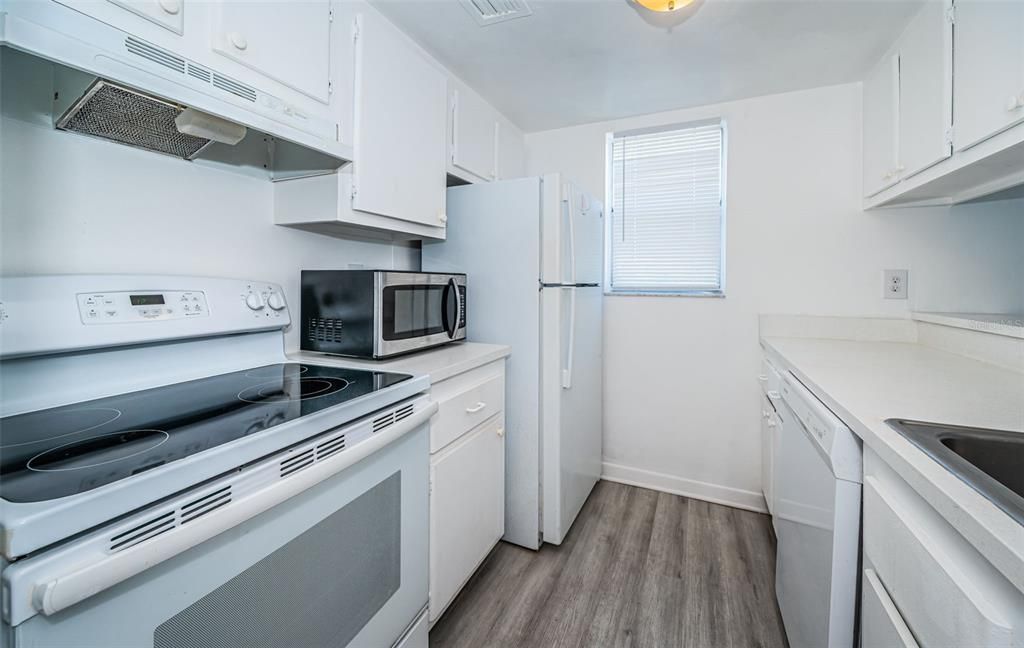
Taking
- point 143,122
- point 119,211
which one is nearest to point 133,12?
point 143,122

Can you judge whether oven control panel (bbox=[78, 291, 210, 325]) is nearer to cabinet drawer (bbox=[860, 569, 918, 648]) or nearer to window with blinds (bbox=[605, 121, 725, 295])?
cabinet drawer (bbox=[860, 569, 918, 648])

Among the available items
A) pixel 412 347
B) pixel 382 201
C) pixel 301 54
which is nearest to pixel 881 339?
pixel 412 347

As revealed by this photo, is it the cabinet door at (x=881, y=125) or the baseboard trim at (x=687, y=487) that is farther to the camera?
the baseboard trim at (x=687, y=487)

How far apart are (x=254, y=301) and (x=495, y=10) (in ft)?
4.47

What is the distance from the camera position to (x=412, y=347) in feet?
5.12

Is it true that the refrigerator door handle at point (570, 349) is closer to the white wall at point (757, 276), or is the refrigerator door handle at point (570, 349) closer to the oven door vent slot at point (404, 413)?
the white wall at point (757, 276)

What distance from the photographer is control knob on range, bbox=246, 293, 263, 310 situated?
1329 mm

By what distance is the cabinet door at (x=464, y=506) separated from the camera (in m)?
1.35

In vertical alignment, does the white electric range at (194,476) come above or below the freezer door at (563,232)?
below

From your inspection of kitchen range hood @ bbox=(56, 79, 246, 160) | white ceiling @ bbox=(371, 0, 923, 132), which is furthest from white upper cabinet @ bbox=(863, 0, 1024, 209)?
kitchen range hood @ bbox=(56, 79, 246, 160)

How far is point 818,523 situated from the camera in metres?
1.02

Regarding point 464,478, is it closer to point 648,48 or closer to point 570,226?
point 570,226

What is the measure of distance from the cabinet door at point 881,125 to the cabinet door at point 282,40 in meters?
2.23

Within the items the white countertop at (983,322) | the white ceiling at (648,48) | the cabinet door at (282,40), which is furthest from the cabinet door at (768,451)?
the cabinet door at (282,40)
